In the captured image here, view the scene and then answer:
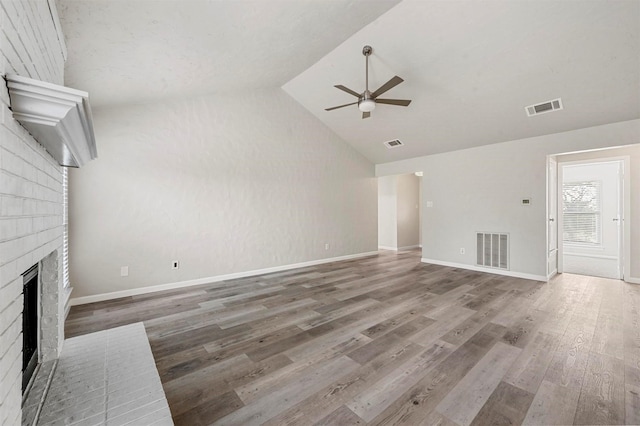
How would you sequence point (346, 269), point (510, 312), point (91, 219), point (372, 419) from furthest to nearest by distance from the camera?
point (346, 269) < point (91, 219) < point (510, 312) < point (372, 419)

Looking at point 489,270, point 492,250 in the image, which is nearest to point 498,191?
point 492,250

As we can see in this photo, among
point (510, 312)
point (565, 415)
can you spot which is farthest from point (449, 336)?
point (510, 312)

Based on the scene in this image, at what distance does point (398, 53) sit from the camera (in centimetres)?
375

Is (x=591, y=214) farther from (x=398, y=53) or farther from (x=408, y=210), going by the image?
(x=398, y=53)

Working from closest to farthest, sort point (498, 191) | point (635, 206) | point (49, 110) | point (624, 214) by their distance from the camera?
point (49, 110) < point (635, 206) < point (624, 214) < point (498, 191)

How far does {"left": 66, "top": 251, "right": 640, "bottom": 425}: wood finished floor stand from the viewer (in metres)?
1.67

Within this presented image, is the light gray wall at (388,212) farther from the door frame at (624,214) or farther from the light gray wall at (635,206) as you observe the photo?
the light gray wall at (635,206)

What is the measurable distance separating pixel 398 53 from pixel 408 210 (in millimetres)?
5641

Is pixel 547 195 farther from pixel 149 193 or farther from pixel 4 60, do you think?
pixel 149 193

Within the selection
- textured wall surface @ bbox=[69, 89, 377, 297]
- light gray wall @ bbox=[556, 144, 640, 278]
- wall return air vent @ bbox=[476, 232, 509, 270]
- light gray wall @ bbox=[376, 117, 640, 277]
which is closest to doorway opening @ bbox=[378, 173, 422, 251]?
light gray wall @ bbox=[376, 117, 640, 277]

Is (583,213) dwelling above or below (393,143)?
below

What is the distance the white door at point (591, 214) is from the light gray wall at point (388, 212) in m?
4.00

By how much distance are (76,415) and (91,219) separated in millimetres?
3016

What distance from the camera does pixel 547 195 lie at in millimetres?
4582
